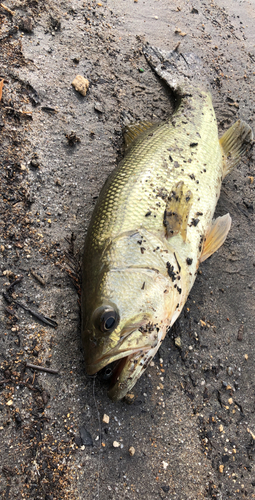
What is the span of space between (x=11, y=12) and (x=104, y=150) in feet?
7.58

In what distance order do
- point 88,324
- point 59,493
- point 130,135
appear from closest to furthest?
point 59,493
point 88,324
point 130,135

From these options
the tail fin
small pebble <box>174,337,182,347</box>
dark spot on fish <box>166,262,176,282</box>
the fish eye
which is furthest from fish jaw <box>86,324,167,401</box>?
the tail fin

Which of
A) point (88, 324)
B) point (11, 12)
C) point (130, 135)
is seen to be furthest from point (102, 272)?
point (11, 12)

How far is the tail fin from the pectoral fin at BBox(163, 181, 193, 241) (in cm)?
215

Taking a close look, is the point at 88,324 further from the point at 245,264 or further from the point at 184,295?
the point at 245,264

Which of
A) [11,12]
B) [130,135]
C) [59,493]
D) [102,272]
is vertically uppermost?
[11,12]

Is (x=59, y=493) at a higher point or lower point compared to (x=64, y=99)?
lower

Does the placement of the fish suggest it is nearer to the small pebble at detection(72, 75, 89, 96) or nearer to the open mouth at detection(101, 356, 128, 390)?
the open mouth at detection(101, 356, 128, 390)

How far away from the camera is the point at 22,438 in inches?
88.4

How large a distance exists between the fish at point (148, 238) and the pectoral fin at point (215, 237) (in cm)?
1

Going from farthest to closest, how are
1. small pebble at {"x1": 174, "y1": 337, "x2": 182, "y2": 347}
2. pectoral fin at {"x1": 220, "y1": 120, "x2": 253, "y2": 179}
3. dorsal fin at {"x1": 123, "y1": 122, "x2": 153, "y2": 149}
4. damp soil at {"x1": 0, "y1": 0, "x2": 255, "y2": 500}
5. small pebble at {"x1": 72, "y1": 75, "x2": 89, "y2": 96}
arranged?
1. small pebble at {"x1": 72, "y1": 75, "x2": 89, "y2": 96}
2. pectoral fin at {"x1": 220, "y1": 120, "x2": 253, "y2": 179}
3. dorsal fin at {"x1": 123, "y1": 122, "x2": 153, "y2": 149}
4. small pebble at {"x1": 174, "y1": 337, "x2": 182, "y2": 347}
5. damp soil at {"x1": 0, "y1": 0, "x2": 255, "y2": 500}

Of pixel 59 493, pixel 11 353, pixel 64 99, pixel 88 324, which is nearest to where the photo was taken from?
pixel 59 493

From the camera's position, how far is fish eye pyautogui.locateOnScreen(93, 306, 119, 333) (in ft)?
7.31

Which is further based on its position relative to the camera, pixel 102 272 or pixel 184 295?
pixel 184 295
